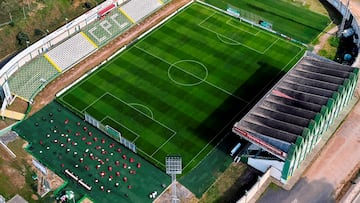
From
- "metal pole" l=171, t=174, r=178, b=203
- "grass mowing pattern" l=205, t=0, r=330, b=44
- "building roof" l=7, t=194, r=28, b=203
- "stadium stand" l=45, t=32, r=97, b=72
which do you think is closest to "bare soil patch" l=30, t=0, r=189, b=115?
"stadium stand" l=45, t=32, r=97, b=72

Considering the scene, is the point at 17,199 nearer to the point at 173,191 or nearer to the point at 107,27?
the point at 173,191

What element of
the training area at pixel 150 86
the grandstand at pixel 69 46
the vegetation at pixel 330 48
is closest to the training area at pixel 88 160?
the training area at pixel 150 86

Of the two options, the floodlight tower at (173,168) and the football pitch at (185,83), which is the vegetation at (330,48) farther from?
the floodlight tower at (173,168)

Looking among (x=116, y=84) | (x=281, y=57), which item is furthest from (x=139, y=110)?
(x=281, y=57)

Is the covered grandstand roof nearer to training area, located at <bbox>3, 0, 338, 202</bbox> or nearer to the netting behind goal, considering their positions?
training area, located at <bbox>3, 0, 338, 202</bbox>

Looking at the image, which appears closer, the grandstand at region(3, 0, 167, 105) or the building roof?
the building roof

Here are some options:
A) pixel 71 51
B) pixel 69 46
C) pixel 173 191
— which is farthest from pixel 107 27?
pixel 173 191

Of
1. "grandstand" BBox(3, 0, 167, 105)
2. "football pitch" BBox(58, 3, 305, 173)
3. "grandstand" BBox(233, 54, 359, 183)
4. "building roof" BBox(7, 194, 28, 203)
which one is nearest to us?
"building roof" BBox(7, 194, 28, 203)
